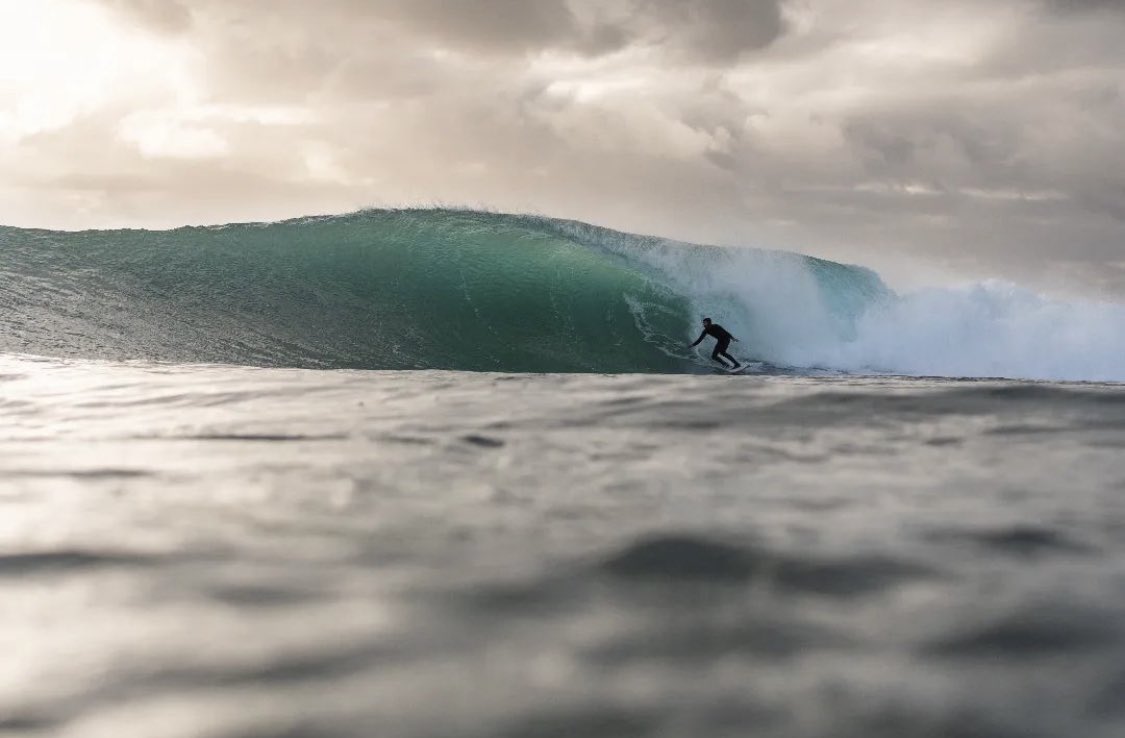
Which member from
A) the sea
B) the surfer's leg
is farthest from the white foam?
the sea

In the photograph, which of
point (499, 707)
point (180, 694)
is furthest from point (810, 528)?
point (180, 694)

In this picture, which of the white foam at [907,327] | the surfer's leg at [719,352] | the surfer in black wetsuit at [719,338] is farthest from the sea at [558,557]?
the white foam at [907,327]

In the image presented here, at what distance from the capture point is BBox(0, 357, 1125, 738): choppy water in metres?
1.08

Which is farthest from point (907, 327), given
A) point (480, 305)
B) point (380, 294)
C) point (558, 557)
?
point (558, 557)

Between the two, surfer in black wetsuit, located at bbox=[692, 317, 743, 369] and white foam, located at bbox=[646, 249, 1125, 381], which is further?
white foam, located at bbox=[646, 249, 1125, 381]

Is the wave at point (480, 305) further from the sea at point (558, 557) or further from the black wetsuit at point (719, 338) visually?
the sea at point (558, 557)

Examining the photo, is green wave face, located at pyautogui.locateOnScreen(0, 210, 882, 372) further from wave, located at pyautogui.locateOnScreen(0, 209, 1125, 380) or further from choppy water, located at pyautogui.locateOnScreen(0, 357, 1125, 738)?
choppy water, located at pyautogui.locateOnScreen(0, 357, 1125, 738)

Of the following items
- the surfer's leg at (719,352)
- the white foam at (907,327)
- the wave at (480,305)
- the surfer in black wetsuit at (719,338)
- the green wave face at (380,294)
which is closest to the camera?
the green wave face at (380,294)

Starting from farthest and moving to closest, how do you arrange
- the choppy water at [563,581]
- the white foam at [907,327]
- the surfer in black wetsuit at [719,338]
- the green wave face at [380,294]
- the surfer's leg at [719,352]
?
the white foam at [907,327] < the surfer's leg at [719,352] < the surfer in black wetsuit at [719,338] < the green wave face at [380,294] < the choppy water at [563,581]

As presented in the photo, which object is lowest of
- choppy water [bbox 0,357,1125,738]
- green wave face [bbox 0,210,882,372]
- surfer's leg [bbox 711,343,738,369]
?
choppy water [bbox 0,357,1125,738]

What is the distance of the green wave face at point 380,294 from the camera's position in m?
12.3

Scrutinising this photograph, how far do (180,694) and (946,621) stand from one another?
1.10 m

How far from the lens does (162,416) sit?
3725mm

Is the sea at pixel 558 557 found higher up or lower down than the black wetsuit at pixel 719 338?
lower down
